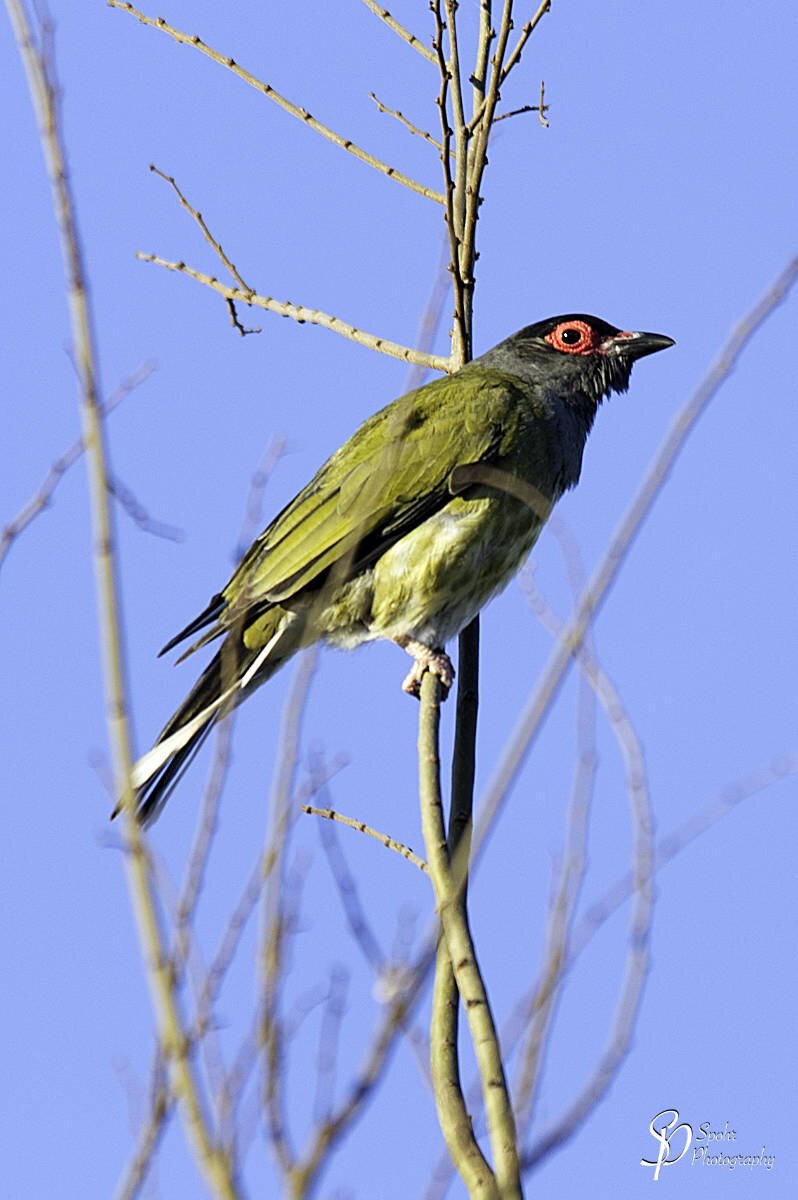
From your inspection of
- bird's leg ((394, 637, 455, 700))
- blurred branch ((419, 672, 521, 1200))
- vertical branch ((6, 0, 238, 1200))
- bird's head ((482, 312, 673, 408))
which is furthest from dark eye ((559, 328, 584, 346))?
vertical branch ((6, 0, 238, 1200))

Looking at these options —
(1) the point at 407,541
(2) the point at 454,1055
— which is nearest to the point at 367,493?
(1) the point at 407,541

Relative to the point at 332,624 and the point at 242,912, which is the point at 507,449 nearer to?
the point at 332,624

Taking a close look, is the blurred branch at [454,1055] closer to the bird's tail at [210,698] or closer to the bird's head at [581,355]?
the bird's tail at [210,698]

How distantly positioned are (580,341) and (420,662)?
2.11m

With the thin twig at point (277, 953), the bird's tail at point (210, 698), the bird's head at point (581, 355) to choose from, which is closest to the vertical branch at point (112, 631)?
the thin twig at point (277, 953)

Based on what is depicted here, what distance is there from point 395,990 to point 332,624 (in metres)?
3.91

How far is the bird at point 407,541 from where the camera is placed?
20.1 feet

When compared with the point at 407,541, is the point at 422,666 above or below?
below

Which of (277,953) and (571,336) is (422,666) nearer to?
(571,336)

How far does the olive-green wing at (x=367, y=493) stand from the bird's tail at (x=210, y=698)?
0.41ft

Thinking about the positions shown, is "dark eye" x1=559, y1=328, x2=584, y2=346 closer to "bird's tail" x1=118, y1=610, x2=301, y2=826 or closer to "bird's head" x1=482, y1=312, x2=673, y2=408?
"bird's head" x1=482, y1=312, x2=673, y2=408

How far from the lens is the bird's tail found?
5531 millimetres

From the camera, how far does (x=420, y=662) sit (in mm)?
6199

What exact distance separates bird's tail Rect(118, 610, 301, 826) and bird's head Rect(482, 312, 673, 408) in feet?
6.39
